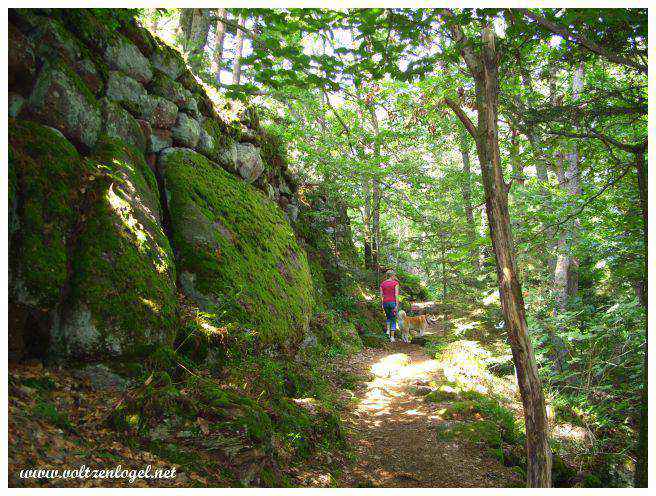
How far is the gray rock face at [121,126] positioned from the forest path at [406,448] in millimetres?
5802

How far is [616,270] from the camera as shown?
7973 mm

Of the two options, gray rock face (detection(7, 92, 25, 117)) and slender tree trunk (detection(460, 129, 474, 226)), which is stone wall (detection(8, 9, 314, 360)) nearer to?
gray rock face (detection(7, 92, 25, 117))

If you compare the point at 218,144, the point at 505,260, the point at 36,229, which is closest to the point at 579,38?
the point at 505,260

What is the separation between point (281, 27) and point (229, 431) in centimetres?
451

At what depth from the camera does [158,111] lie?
23.0 ft

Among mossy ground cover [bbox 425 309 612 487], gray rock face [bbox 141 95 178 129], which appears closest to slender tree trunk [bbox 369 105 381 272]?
mossy ground cover [bbox 425 309 612 487]

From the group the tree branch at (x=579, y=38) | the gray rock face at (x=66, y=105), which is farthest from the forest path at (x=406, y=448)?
the gray rock face at (x=66, y=105)

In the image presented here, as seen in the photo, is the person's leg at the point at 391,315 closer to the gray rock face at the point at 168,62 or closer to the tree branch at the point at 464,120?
the tree branch at the point at 464,120

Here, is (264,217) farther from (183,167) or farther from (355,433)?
(355,433)

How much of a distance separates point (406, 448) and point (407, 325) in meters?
7.36

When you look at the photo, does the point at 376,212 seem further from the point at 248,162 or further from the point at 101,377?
the point at 101,377

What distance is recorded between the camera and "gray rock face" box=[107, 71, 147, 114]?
6.09 metres

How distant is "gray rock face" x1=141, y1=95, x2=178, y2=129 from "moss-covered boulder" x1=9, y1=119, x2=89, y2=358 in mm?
2625

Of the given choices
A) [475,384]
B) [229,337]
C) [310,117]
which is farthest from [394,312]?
[310,117]
